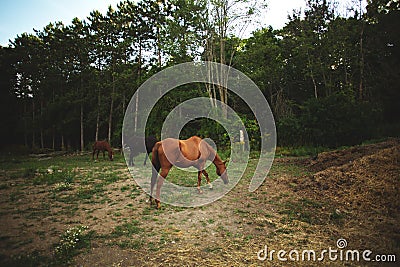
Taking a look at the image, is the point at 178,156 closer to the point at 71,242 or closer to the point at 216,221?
the point at 216,221

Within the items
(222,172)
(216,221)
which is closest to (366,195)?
(216,221)

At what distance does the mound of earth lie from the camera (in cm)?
423

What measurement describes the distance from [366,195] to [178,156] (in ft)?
15.2

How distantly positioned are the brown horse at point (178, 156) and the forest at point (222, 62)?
10.9m

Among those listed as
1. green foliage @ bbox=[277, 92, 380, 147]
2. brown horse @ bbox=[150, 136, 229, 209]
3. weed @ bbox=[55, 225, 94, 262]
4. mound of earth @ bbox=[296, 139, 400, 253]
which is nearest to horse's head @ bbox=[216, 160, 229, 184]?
brown horse @ bbox=[150, 136, 229, 209]

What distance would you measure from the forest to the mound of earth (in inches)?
341

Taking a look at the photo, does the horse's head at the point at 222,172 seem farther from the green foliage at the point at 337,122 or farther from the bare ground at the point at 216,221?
the green foliage at the point at 337,122

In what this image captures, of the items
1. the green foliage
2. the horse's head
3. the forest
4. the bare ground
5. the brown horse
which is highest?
the forest

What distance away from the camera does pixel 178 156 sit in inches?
253

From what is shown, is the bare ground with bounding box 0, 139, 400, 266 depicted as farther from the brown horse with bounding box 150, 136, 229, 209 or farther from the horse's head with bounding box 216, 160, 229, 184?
the brown horse with bounding box 150, 136, 229, 209

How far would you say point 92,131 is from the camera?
33.1 meters

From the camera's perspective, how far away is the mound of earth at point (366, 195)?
4.23m

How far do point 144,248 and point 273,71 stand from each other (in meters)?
22.6

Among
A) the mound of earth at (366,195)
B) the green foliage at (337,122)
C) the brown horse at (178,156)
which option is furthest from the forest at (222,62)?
the brown horse at (178,156)
